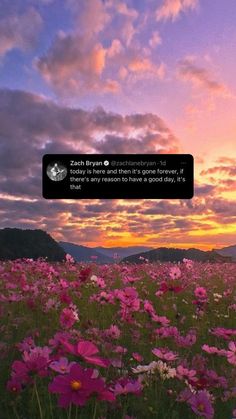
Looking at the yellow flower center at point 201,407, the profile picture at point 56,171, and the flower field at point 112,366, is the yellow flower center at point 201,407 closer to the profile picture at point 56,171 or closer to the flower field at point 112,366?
the flower field at point 112,366

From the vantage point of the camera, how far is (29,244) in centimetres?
2758

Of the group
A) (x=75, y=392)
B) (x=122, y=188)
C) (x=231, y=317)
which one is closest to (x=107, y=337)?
(x=75, y=392)

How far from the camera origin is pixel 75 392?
207cm

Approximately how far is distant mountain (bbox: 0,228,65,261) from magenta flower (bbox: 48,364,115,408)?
77.5 feet

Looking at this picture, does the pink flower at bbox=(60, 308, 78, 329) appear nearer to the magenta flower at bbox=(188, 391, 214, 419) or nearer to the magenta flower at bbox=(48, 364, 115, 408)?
the magenta flower at bbox=(188, 391, 214, 419)

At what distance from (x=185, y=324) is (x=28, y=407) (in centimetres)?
353

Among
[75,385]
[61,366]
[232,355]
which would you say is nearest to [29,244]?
Answer: [232,355]

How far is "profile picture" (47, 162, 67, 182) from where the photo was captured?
8.68 metres

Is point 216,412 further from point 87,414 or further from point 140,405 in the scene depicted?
point 87,414

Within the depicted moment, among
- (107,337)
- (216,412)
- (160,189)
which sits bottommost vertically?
(216,412)

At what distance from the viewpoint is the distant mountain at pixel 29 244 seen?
1035 inches

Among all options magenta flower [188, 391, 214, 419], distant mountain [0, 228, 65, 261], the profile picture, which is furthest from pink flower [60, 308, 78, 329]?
distant mountain [0, 228, 65, 261]

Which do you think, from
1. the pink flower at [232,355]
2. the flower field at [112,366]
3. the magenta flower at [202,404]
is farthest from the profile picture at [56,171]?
the magenta flower at [202,404]

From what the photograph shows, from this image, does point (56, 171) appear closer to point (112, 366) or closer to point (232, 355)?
point (112, 366)
